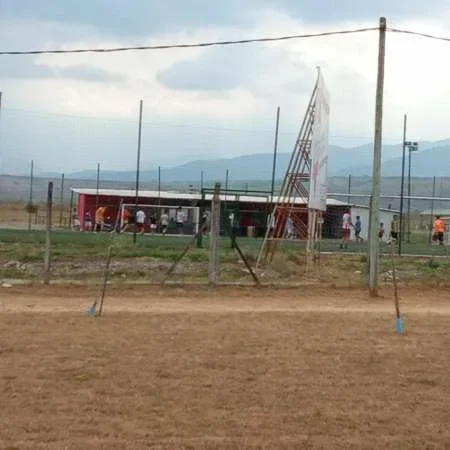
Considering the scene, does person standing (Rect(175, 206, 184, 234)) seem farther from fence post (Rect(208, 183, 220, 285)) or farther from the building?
fence post (Rect(208, 183, 220, 285))

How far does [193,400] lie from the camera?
8.05 m

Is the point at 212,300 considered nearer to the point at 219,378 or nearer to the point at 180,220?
the point at 219,378

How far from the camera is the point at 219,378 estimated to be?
9.02 meters

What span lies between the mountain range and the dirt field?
11.4 meters

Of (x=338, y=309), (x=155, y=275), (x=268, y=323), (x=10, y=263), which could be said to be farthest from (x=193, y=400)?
(x=10, y=263)

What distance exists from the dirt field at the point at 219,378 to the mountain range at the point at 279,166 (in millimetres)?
11397

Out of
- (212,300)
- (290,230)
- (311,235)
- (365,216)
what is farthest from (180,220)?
(212,300)

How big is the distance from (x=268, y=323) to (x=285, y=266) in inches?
344

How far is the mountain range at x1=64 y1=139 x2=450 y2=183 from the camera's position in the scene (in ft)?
161

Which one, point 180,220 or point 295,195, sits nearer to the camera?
point 295,195

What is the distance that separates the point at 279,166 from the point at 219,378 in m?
38.1

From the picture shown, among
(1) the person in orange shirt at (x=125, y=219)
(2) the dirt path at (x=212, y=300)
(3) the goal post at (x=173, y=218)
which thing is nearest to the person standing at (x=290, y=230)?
(2) the dirt path at (x=212, y=300)

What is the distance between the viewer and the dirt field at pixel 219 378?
7.03 metres

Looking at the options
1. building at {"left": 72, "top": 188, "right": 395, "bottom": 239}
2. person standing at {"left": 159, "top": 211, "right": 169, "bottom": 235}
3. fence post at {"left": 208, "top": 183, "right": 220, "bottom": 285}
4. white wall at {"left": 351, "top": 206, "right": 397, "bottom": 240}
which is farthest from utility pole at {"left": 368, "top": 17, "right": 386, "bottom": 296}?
white wall at {"left": 351, "top": 206, "right": 397, "bottom": 240}
